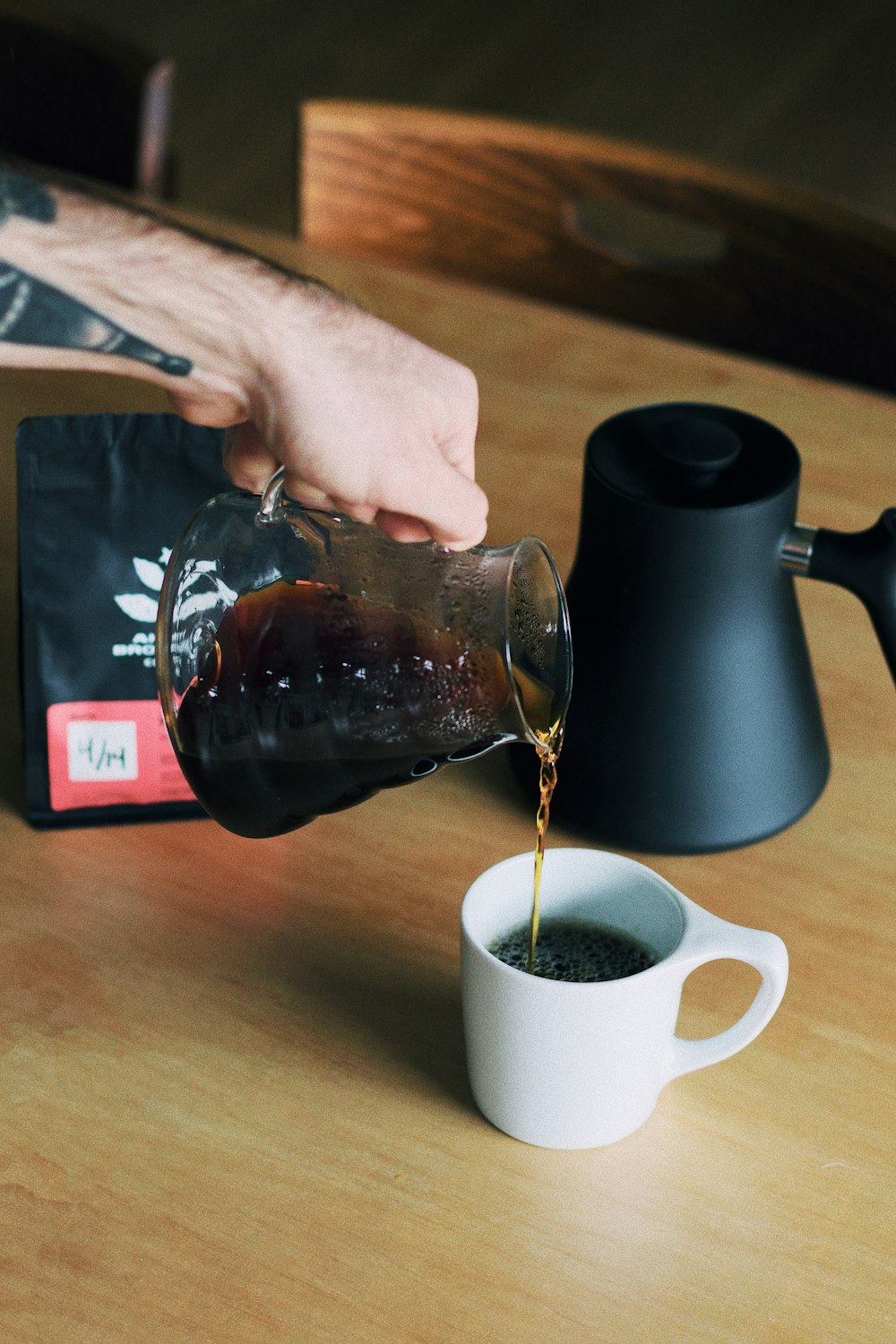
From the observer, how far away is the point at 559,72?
154 inches

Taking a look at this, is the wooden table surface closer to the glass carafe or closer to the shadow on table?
the shadow on table

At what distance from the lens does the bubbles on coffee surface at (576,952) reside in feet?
2.34

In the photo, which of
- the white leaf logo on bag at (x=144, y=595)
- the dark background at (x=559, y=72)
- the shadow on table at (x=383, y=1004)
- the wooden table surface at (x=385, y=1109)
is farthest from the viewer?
the dark background at (x=559, y=72)

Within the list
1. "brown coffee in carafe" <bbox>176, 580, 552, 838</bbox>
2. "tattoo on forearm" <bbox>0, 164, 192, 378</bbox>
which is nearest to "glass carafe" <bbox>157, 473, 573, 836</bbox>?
"brown coffee in carafe" <bbox>176, 580, 552, 838</bbox>

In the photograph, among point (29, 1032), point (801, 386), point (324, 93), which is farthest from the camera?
point (324, 93)

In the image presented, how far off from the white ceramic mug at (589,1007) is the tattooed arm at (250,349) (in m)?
0.18

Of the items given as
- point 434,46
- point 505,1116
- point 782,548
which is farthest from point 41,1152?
point 434,46

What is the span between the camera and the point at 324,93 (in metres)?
3.75

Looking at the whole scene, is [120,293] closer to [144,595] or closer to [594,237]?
[144,595]

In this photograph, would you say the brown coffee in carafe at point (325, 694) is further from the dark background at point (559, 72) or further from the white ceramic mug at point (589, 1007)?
the dark background at point (559, 72)

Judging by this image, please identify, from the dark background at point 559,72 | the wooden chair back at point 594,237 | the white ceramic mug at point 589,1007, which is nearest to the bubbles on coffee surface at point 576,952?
the white ceramic mug at point 589,1007

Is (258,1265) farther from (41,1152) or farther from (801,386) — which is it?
(801,386)

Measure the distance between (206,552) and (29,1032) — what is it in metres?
0.26

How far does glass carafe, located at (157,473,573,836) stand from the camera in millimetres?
650
